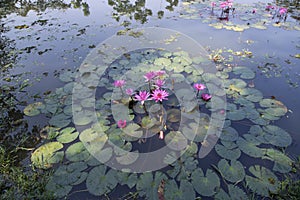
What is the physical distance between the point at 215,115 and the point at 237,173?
0.76 m

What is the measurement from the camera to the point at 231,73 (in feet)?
10.5

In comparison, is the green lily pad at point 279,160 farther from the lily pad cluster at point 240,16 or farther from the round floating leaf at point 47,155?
the lily pad cluster at point 240,16

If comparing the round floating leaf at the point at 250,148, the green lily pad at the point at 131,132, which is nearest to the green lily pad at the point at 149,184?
the green lily pad at the point at 131,132

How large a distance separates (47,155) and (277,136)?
2.33 m

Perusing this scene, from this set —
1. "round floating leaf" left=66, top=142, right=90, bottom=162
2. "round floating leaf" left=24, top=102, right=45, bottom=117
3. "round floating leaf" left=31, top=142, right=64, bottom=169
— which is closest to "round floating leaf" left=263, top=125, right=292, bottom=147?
"round floating leaf" left=66, top=142, right=90, bottom=162

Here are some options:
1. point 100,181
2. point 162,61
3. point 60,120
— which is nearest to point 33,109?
point 60,120

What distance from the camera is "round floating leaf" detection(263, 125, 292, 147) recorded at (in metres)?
2.11

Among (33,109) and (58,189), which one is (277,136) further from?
(33,109)

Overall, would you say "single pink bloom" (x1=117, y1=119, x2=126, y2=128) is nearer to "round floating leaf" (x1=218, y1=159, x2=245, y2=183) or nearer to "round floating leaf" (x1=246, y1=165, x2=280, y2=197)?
"round floating leaf" (x1=218, y1=159, x2=245, y2=183)

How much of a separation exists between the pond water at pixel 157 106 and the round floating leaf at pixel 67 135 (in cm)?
1

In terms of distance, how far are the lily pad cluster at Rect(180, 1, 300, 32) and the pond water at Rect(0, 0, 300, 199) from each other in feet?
0.21

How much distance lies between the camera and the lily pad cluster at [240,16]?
472 centimetres

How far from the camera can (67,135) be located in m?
2.28

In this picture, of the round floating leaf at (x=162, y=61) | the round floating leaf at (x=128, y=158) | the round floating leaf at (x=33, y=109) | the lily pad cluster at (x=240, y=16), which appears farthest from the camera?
the lily pad cluster at (x=240, y=16)
